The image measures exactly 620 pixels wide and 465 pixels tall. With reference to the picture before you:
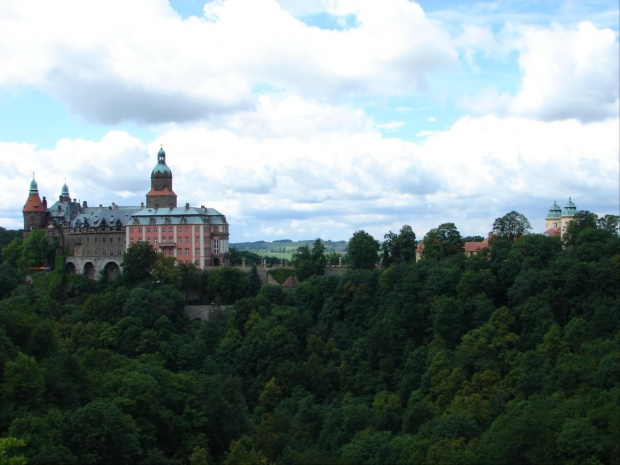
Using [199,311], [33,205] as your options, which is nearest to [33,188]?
[33,205]

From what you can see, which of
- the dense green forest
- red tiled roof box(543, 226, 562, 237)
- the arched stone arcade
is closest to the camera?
the dense green forest

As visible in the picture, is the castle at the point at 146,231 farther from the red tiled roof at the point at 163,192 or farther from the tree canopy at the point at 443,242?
the tree canopy at the point at 443,242

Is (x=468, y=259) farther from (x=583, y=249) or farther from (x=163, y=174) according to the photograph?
(x=163, y=174)

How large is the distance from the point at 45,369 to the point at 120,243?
43.7 m

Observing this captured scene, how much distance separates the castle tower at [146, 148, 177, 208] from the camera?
305 ft

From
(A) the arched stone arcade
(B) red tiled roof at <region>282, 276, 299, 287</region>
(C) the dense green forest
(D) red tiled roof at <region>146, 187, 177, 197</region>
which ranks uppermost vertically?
(D) red tiled roof at <region>146, 187, 177, 197</region>

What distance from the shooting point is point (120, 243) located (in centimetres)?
9038

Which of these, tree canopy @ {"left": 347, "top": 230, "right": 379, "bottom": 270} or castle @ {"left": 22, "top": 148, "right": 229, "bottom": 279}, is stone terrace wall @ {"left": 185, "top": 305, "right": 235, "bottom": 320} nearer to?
castle @ {"left": 22, "top": 148, "right": 229, "bottom": 279}

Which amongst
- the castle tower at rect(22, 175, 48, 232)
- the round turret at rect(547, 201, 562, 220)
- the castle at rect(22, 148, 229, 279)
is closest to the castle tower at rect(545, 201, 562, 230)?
the round turret at rect(547, 201, 562, 220)

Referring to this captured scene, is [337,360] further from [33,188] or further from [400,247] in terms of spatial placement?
[33,188]

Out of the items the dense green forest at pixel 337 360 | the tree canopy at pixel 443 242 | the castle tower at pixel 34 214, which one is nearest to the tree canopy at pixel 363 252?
the dense green forest at pixel 337 360

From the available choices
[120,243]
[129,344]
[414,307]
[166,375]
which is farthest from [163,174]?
[166,375]

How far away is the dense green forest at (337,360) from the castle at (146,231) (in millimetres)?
3745

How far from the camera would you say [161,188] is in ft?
Answer: 308
